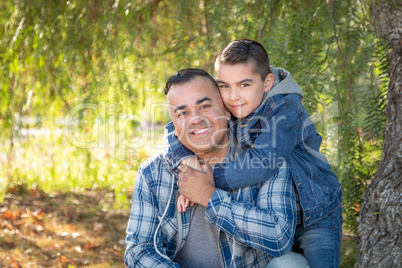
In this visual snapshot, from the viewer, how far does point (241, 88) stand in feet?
6.40

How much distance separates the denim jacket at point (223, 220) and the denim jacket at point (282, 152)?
7 centimetres

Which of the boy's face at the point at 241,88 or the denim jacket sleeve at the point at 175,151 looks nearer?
the denim jacket sleeve at the point at 175,151


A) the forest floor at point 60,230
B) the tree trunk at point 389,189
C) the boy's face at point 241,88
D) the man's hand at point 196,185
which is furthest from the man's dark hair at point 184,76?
the forest floor at point 60,230

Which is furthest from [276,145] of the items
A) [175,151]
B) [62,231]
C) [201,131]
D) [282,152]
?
[62,231]

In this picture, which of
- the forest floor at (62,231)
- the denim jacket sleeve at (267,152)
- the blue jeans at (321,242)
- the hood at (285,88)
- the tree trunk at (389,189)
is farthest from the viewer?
the forest floor at (62,231)

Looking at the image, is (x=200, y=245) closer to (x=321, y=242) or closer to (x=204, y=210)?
(x=204, y=210)

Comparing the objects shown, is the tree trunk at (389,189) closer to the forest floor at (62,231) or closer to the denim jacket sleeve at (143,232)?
the forest floor at (62,231)

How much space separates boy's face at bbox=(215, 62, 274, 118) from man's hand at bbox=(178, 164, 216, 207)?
39 cm

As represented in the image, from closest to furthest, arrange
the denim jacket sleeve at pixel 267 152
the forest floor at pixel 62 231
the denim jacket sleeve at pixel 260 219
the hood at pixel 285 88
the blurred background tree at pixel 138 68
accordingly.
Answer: the denim jacket sleeve at pixel 260 219 < the denim jacket sleeve at pixel 267 152 < the hood at pixel 285 88 < the blurred background tree at pixel 138 68 < the forest floor at pixel 62 231

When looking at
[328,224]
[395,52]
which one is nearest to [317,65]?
[395,52]

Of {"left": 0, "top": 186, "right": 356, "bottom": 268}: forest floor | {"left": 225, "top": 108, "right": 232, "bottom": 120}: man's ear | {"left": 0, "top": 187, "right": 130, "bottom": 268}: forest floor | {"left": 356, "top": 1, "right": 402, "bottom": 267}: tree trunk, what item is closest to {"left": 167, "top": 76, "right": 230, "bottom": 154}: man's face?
{"left": 225, "top": 108, "right": 232, "bottom": 120}: man's ear

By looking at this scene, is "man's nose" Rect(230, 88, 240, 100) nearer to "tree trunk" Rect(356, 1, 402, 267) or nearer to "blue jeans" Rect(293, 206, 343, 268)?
"blue jeans" Rect(293, 206, 343, 268)

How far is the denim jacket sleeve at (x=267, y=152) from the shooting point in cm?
167

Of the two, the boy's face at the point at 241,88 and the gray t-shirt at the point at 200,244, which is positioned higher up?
the boy's face at the point at 241,88
